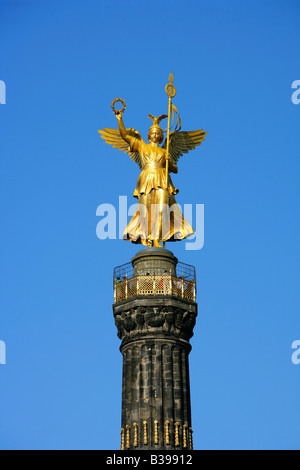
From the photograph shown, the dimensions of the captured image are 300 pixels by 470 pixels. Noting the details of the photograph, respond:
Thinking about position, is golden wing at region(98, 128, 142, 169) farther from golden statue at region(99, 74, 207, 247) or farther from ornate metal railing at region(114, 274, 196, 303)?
ornate metal railing at region(114, 274, 196, 303)

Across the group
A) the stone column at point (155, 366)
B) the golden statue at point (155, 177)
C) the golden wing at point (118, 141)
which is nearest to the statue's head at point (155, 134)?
the golden statue at point (155, 177)

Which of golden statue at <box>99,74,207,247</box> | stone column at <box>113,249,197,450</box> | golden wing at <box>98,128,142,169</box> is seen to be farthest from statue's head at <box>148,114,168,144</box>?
stone column at <box>113,249,197,450</box>

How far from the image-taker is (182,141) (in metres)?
85.4

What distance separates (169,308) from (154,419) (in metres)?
7.31

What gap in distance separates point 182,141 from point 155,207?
21.4ft

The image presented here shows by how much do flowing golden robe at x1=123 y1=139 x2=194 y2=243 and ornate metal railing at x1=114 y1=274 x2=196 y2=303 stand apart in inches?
148

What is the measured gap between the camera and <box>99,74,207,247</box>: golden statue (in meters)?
81.1

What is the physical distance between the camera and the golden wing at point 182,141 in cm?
8481

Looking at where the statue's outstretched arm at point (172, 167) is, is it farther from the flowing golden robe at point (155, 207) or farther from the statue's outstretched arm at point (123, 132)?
the statue's outstretched arm at point (123, 132)

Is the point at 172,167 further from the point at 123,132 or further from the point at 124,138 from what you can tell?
the point at 123,132

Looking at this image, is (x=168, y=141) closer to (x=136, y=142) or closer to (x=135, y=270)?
(x=136, y=142)

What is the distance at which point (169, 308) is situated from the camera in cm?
7656
